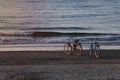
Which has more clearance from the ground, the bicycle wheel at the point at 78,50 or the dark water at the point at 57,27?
the bicycle wheel at the point at 78,50

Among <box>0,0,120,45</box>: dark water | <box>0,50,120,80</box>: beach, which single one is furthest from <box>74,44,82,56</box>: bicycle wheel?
<box>0,0,120,45</box>: dark water

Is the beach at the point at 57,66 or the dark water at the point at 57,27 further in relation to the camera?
the dark water at the point at 57,27

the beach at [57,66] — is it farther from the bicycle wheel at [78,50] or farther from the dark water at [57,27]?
the dark water at [57,27]

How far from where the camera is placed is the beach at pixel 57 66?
661 inches

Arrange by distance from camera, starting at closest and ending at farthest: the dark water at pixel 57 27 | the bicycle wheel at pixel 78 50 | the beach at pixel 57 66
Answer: the beach at pixel 57 66 → the bicycle wheel at pixel 78 50 → the dark water at pixel 57 27

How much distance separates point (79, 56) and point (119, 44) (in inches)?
329

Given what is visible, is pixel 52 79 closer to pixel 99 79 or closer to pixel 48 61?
pixel 99 79

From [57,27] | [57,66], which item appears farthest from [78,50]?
[57,27]

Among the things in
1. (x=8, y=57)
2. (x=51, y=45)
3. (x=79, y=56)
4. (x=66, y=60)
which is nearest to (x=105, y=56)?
(x=79, y=56)

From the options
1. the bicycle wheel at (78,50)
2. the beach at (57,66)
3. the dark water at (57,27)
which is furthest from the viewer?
the dark water at (57,27)

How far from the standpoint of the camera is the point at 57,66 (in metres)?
20.3

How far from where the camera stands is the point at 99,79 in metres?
15.4

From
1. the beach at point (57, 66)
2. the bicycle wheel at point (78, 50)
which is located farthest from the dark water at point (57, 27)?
the bicycle wheel at point (78, 50)

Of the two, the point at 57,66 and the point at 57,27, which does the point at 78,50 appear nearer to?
the point at 57,66
